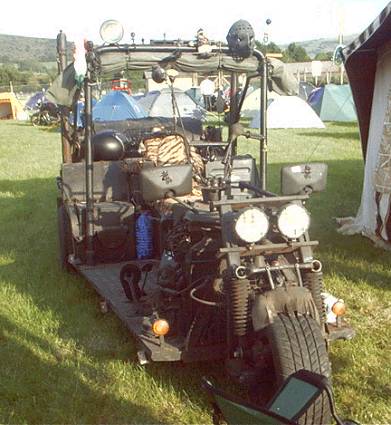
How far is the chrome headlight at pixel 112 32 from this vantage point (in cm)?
567

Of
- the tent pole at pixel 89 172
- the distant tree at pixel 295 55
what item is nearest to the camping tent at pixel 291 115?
the tent pole at pixel 89 172

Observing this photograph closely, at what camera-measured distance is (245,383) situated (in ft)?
13.0

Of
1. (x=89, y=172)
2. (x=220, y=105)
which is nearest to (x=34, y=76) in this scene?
(x=220, y=105)

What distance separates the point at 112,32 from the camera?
5676 millimetres

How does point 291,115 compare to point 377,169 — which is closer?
point 377,169

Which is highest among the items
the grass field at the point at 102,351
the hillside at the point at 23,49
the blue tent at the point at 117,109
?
the hillside at the point at 23,49

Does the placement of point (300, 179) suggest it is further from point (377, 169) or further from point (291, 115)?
point (291, 115)

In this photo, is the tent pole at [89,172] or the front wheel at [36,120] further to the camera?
the front wheel at [36,120]

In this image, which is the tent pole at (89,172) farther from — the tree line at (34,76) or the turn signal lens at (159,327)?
the tree line at (34,76)

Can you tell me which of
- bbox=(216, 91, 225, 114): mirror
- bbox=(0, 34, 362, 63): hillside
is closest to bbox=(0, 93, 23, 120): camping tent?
bbox=(216, 91, 225, 114): mirror

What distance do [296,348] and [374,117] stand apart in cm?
569

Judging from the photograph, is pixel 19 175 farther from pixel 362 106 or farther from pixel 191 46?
pixel 191 46

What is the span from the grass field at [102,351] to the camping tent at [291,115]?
53.6 feet

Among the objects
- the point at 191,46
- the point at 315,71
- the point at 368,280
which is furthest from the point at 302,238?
the point at 315,71
